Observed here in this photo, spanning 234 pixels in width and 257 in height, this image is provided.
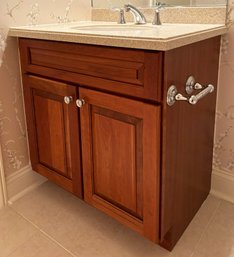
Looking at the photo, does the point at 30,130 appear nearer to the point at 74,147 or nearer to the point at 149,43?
the point at 74,147

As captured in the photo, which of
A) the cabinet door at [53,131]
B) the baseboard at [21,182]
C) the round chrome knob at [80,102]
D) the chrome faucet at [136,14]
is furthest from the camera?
the baseboard at [21,182]

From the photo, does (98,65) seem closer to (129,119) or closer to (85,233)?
(129,119)

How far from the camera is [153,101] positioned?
919mm

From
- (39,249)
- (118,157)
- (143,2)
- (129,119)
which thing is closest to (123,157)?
(118,157)

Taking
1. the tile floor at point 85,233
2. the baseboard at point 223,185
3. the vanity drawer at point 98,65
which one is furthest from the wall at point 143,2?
the tile floor at point 85,233

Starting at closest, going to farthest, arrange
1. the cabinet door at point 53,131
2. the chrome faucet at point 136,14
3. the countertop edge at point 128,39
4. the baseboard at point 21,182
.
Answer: the countertop edge at point 128,39 < the cabinet door at point 53,131 < the chrome faucet at point 136,14 < the baseboard at point 21,182

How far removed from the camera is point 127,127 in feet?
3.35

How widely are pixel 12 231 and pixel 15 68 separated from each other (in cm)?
72

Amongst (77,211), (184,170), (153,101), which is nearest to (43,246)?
(77,211)

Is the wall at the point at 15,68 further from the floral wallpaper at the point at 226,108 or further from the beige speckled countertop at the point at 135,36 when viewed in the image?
the floral wallpaper at the point at 226,108

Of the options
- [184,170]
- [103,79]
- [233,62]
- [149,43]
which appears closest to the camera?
[149,43]

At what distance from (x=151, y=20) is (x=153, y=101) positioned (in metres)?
0.67

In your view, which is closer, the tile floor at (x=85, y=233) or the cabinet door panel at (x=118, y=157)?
the cabinet door panel at (x=118, y=157)

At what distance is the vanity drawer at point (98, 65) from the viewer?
0.90 metres
